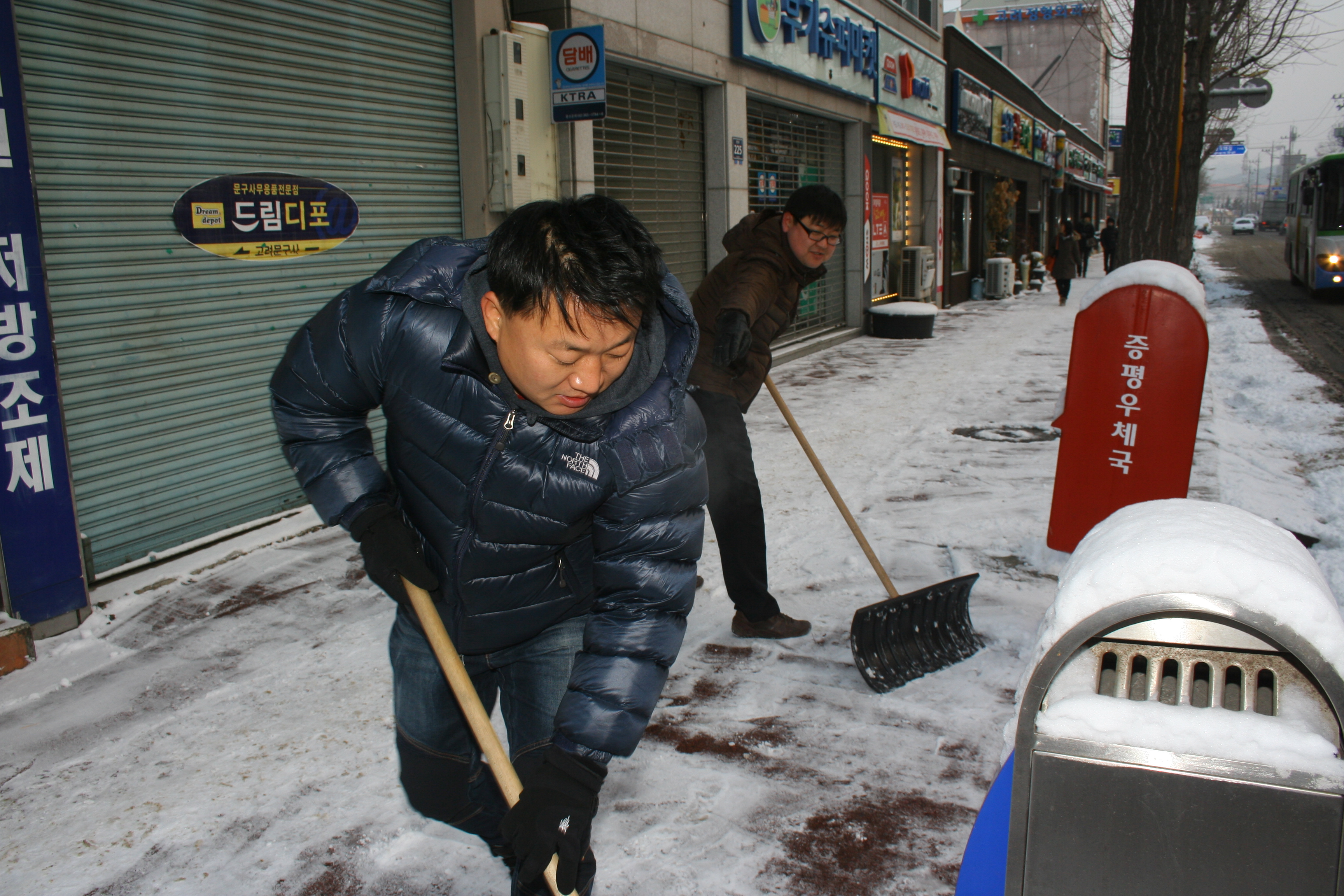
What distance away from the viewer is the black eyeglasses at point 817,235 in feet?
12.8

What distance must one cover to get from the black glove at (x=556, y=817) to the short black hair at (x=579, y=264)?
2.74 ft

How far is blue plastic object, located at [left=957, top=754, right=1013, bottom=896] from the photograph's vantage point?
1.47m

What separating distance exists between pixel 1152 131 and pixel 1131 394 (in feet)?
9.09

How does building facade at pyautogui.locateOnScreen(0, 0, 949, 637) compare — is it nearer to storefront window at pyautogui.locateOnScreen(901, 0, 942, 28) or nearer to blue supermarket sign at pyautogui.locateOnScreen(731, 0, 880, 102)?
blue supermarket sign at pyautogui.locateOnScreen(731, 0, 880, 102)

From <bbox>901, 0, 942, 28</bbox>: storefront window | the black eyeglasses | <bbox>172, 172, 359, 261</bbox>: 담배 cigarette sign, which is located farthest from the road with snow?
<bbox>172, 172, 359, 261</bbox>: 담배 cigarette sign

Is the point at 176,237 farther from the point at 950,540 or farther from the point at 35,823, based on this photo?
the point at 950,540

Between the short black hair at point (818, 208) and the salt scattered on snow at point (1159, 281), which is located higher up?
the short black hair at point (818, 208)

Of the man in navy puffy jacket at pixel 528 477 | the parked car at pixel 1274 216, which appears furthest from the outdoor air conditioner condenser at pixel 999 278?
the parked car at pixel 1274 216

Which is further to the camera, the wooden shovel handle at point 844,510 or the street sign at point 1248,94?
the street sign at point 1248,94

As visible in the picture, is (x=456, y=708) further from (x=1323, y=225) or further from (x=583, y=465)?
(x=1323, y=225)

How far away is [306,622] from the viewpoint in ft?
13.8

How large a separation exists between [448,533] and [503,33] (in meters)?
5.73

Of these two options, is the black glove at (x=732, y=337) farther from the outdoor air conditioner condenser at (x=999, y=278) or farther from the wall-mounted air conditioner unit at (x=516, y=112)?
the outdoor air conditioner condenser at (x=999, y=278)

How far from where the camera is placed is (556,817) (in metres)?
1.74
